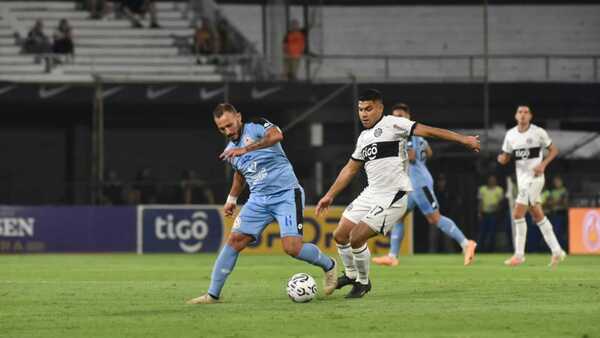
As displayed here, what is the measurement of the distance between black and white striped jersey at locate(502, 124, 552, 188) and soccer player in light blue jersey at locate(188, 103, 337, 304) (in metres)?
7.24

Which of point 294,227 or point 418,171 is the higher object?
point 294,227

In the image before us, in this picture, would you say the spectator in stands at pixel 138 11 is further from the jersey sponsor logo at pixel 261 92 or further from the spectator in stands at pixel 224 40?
the jersey sponsor logo at pixel 261 92

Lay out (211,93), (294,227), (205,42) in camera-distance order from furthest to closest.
Result: 1. (205,42)
2. (211,93)
3. (294,227)

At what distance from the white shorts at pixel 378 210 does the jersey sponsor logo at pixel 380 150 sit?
41 centimetres

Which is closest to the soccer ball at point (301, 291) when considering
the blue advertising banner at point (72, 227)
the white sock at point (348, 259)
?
the white sock at point (348, 259)

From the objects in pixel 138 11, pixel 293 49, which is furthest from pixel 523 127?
pixel 138 11

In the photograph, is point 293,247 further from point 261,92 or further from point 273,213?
point 261,92

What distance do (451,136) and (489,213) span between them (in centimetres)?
1591

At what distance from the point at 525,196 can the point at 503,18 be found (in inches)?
868

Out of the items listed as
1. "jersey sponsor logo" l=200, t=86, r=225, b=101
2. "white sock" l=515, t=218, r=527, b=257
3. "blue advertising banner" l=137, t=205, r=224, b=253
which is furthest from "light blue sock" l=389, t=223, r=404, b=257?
"jersey sponsor logo" l=200, t=86, r=225, b=101

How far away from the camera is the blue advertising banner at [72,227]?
1064 inches

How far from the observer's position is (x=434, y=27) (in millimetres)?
40906

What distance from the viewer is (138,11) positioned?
35.2 m

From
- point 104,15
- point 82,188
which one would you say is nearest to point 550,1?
point 104,15
